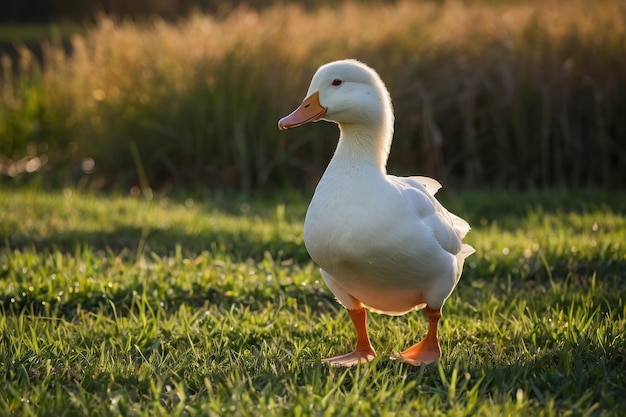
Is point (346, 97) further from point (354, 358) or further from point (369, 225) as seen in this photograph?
point (354, 358)

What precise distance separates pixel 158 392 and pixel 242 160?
6.23m

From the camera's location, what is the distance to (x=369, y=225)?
11.4ft

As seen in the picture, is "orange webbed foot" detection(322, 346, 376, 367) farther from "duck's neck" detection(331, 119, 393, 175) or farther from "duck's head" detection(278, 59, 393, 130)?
"duck's head" detection(278, 59, 393, 130)

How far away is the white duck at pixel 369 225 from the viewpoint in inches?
138

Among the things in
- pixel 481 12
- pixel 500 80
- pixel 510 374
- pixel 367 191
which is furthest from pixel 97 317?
pixel 481 12

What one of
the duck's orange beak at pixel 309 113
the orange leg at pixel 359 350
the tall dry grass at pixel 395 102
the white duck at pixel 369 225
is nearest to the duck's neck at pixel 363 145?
the white duck at pixel 369 225

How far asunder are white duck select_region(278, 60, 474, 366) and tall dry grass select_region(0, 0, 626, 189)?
508 cm

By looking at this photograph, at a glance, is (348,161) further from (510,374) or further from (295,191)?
(295,191)

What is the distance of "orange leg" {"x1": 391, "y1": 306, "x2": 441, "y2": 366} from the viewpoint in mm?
3719

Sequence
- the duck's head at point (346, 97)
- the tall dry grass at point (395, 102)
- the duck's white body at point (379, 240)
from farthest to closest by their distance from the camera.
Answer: the tall dry grass at point (395, 102) → the duck's head at point (346, 97) → the duck's white body at point (379, 240)

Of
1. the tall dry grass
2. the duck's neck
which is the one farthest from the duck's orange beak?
the tall dry grass

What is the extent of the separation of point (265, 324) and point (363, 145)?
3.88 ft

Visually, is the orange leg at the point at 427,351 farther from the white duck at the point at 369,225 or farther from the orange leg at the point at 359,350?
the orange leg at the point at 359,350

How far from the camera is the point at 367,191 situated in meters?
3.55
